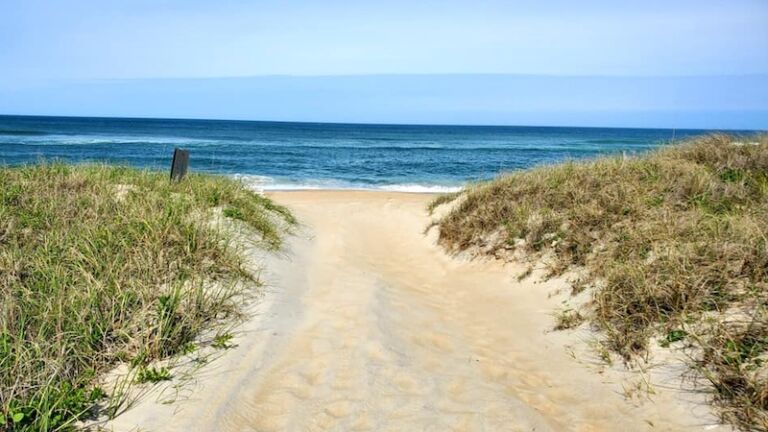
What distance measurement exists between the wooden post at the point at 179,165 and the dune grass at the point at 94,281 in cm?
118

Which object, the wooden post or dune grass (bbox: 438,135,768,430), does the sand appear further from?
the wooden post

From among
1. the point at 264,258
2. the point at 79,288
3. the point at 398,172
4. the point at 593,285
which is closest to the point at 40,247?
the point at 79,288

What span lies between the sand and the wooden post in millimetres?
3361

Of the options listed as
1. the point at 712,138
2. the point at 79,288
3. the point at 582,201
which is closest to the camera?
the point at 79,288

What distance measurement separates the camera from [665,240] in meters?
6.52

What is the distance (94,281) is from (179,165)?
5.62 m

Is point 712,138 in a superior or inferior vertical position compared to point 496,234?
superior

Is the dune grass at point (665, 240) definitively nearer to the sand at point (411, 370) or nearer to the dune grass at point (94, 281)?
the sand at point (411, 370)

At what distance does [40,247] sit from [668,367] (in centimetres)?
652

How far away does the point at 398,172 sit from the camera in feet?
100

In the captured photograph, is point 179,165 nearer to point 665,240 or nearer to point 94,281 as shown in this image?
point 94,281

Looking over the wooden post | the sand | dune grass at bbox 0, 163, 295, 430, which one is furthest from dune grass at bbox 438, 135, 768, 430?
the wooden post

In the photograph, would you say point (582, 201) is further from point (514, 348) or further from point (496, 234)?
point (514, 348)

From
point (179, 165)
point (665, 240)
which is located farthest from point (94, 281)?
point (665, 240)
